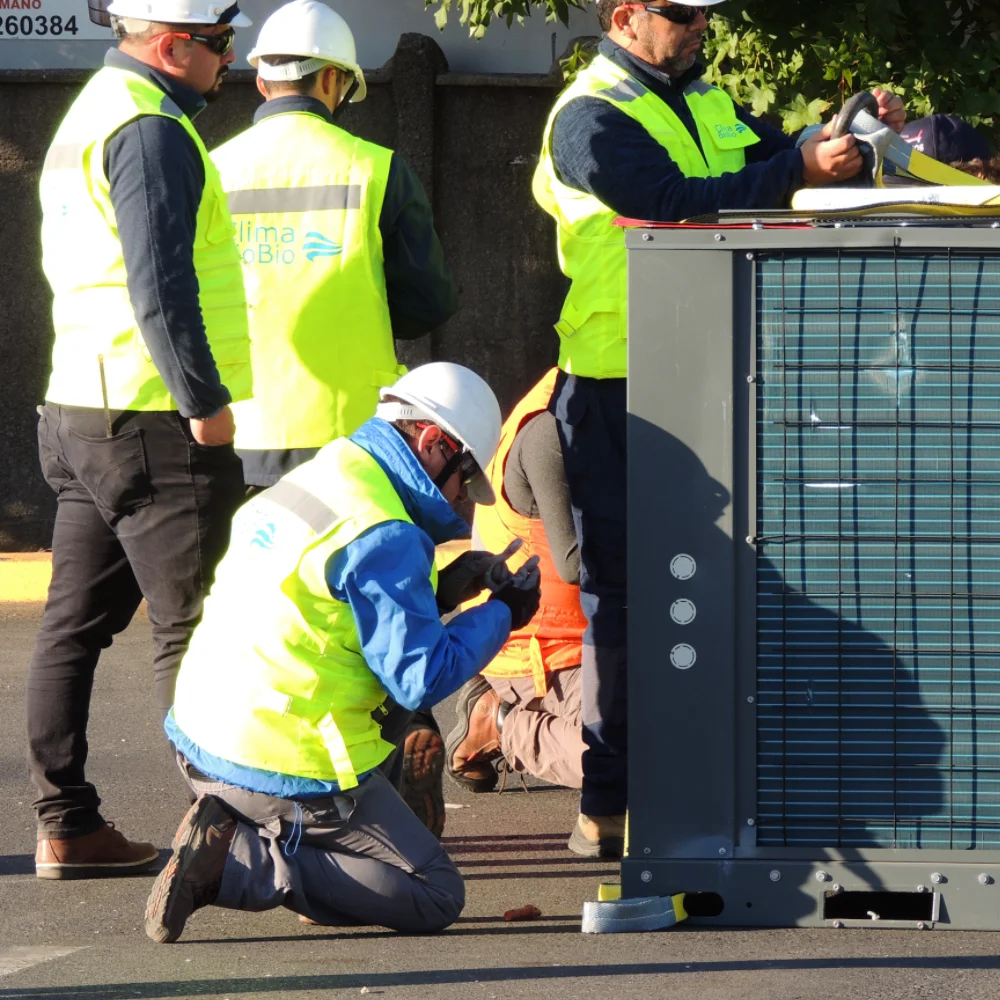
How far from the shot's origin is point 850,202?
3.62 meters

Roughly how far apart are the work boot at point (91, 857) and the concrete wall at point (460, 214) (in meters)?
4.84

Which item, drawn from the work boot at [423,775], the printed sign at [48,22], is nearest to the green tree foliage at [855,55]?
the work boot at [423,775]

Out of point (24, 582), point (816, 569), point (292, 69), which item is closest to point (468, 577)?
point (816, 569)

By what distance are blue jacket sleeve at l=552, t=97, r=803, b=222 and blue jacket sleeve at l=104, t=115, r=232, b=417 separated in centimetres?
88

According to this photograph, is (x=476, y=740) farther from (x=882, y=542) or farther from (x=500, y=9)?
(x=500, y=9)

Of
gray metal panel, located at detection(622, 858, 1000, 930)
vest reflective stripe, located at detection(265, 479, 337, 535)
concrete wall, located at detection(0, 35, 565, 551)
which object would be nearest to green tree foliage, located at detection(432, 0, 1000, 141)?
concrete wall, located at detection(0, 35, 565, 551)

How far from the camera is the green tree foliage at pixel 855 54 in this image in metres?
6.61

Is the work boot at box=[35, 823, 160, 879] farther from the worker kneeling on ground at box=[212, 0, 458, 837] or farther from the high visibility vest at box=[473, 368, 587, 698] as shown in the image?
the high visibility vest at box=[473, 368, 587, 698]

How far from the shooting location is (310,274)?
4.51 meters

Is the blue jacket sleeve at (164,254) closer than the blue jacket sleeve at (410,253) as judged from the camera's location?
Yes

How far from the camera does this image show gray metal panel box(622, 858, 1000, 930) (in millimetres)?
3562

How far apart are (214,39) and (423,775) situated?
1723 millimetres

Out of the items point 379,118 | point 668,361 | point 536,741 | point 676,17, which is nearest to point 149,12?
point 676,17

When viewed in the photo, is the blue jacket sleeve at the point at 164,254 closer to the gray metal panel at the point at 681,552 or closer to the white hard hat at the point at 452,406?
the white hard hat at the point at 452,406
